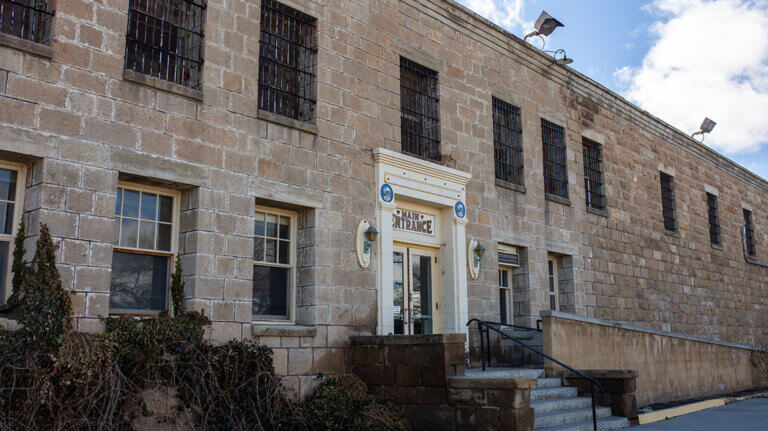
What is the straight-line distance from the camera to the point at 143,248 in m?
8.48

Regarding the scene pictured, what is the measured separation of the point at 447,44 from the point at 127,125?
22.1 ft

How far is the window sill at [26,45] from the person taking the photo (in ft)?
23.7

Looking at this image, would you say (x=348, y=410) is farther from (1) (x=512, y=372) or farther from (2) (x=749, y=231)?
(2) (x=749, y=231)

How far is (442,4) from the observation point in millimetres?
12820

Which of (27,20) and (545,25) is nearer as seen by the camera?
(27,20)

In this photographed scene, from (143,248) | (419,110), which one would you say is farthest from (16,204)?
(419,110)

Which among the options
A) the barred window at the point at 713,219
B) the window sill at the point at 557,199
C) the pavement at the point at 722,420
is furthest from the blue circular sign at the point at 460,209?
the barred window at the point at 713,219

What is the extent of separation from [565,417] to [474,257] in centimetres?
358

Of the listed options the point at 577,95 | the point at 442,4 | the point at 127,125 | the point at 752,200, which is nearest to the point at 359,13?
the point at 442,4

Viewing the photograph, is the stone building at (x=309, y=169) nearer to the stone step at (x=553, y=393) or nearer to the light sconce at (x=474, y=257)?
the light sconce at (x=474, y=257)

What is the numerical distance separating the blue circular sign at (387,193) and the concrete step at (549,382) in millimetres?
3695

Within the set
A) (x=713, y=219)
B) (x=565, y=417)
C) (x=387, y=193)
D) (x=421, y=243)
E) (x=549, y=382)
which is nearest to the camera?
(x=565, y=417)

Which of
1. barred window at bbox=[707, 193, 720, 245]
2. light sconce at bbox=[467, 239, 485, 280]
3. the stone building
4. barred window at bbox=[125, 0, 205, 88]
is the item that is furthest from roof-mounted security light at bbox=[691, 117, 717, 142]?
barred window at bbox=[125, 0, 205, 88]

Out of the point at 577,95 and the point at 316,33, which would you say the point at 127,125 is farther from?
the point at 577,95
